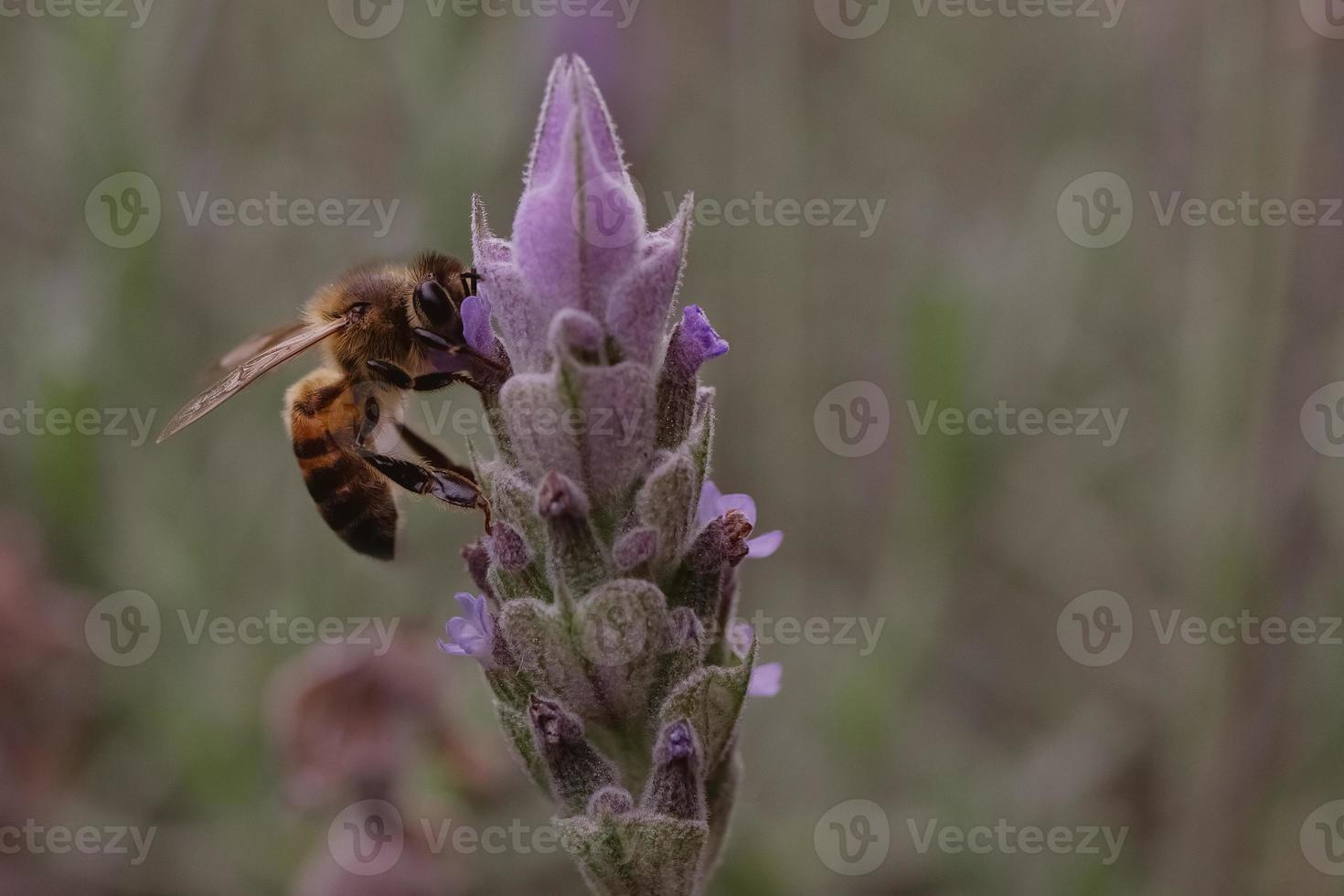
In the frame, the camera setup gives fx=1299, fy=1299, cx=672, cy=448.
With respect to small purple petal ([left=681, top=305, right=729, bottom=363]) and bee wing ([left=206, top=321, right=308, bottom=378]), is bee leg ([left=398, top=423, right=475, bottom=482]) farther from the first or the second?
small purple petal ([left=681, top=305, right=729, bottom=363])

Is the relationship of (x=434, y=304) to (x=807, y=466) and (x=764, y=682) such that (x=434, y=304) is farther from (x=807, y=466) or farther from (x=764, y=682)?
(x=807, y=466)

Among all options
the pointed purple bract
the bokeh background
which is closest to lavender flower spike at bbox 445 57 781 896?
the pointed purple bract

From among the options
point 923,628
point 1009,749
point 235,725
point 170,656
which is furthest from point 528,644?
point 1009,749

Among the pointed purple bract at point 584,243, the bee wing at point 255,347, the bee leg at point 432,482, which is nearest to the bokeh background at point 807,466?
the bee wing at point 255,347

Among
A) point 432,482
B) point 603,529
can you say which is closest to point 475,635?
point 603,529

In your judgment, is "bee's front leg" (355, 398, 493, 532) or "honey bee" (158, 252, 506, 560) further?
"honey bee" (158, 252, 506, 560)

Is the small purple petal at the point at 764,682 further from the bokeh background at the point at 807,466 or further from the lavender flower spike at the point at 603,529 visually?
the bokeh background at the point at 807,466
